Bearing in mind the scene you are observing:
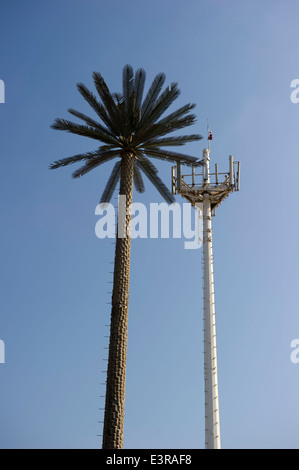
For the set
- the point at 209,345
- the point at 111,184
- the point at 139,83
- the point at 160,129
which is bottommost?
the point at 209,345

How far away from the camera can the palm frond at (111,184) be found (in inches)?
860

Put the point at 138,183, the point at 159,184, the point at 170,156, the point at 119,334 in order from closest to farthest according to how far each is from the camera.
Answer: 1. the point at 119,334
2. the point at 170,156
3. the point at 159,184
4. the point at 138,183

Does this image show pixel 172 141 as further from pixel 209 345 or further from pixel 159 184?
pixel 209 345

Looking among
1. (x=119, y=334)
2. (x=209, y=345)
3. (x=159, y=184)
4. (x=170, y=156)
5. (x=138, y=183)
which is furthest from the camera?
(x=138, y=183)

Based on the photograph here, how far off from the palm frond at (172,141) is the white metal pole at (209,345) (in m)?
5.06

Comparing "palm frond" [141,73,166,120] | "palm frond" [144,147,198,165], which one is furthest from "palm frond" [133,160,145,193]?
"palm frond" [141,73,166,120]

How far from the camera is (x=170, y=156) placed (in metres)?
20.2

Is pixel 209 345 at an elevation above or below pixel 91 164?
below

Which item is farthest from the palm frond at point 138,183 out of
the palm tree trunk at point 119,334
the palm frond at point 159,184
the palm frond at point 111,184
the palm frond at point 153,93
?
the palm frond at point 153,93

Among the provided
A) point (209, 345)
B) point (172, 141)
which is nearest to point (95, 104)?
point (172, 141)

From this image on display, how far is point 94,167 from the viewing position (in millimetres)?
21031

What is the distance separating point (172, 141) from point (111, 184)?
132 inches
